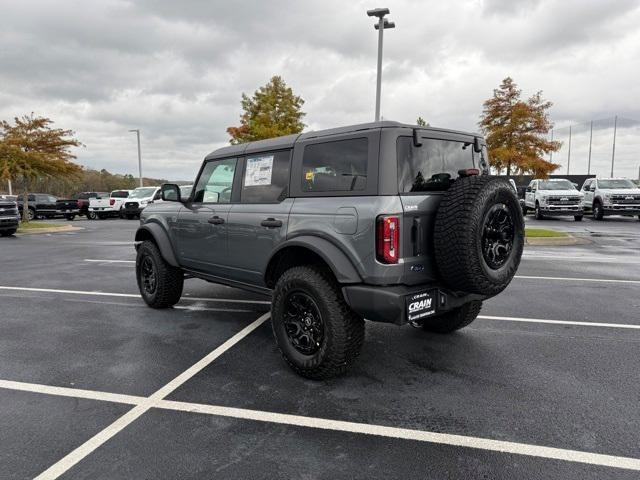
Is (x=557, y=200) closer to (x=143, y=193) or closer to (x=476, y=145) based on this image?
(x=476, y=145)

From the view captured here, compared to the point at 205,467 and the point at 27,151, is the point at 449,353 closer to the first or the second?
the point at 205,467

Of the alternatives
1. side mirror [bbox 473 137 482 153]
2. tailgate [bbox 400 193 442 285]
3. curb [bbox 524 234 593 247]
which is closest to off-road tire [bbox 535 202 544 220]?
curb [bbox 524 234 593 247]

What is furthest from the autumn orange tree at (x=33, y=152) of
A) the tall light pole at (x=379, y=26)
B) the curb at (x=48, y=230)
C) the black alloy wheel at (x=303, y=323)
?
the black alloy wheel at (x=303, y=323)

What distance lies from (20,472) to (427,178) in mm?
3189

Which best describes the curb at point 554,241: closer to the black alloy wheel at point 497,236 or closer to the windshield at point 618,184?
the black alloy wheel at point 497,236

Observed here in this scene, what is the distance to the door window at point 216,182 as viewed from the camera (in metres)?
4.65

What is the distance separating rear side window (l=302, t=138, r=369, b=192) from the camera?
3354mm

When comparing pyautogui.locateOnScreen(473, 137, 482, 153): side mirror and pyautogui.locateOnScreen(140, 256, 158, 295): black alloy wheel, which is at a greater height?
pyautogui.locateOnScreen(473, 137, 482, 153): side mirror

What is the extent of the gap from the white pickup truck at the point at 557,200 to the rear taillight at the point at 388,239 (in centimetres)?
1962

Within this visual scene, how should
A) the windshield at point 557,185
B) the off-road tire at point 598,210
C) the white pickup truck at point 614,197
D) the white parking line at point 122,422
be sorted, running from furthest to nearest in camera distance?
the windshield at point 557,185 < the off-road tire at point 598,210 < the white pickup truck at point 614,197 < the white parking line at point 122,422

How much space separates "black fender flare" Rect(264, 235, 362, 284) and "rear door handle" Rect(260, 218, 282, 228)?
0.39 m

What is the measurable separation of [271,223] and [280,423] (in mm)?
1662

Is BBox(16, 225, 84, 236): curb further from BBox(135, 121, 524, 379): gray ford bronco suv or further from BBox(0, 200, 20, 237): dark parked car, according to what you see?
BBox(135, 121, 524, 379): gray ford bronco suv

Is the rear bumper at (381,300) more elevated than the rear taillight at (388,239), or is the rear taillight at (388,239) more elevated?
the rear taillight at (388,239)
